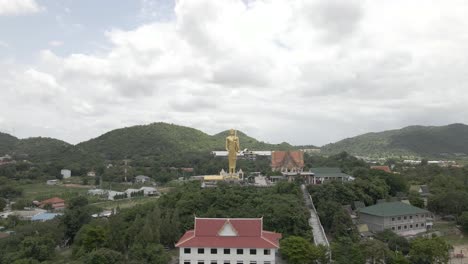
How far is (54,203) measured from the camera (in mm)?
49156

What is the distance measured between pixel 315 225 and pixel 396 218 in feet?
24.5

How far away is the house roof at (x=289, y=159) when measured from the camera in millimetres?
45656

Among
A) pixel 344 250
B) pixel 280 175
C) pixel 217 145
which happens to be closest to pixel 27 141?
pixel 217 145

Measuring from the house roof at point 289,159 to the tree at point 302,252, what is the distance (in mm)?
21507

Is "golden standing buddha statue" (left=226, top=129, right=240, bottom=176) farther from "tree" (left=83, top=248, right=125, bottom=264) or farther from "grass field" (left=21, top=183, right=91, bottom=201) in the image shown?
"grass field" (left=21, top=183, right=91, bottom=201)

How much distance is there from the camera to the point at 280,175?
4459 cm

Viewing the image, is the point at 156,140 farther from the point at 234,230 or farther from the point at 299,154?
the point at 234,230

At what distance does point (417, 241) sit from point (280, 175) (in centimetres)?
1991

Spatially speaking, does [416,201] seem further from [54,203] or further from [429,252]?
[54,203]

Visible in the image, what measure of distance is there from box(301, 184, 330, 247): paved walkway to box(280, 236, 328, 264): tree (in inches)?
72.0

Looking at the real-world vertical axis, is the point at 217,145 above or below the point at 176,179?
above

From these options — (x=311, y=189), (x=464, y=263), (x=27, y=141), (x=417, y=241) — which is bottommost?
(x=464, y=263)

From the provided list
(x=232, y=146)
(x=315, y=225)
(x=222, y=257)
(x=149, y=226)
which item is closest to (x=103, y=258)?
(x=149, y=226)

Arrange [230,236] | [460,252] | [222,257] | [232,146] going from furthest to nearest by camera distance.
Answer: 1. [232,146]
2. [460,252]
3. [230,236]
4. [222,257]
